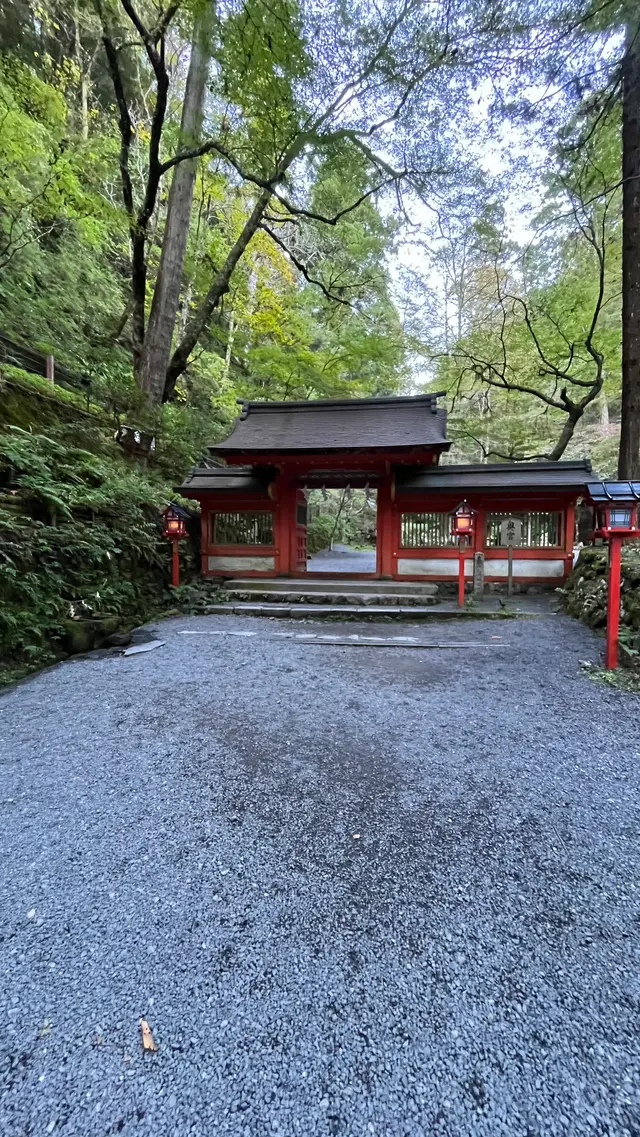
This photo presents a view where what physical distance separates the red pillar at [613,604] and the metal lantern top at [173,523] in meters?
5.22

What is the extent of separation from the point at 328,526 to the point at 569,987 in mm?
16600

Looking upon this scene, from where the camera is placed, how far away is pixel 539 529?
7.74m

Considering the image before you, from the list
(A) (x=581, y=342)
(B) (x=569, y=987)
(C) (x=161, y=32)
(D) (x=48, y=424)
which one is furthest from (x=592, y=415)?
(B) (x=569, y=987)

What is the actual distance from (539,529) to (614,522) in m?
4.36

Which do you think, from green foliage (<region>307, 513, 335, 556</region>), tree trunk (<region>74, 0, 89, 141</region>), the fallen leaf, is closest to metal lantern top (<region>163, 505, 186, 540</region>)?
the fallen leaf

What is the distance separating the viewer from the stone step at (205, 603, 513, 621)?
20.1ft

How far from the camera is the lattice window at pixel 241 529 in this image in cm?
819

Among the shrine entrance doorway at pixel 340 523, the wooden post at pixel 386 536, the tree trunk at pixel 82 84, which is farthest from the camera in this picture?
the shrine entrance doorway at pixel 340 523

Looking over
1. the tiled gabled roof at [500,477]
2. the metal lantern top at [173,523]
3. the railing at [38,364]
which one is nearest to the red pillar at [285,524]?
the tiled gabled roof at [500,477]

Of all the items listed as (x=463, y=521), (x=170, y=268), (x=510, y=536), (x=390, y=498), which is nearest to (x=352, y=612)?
(x=463, y=521)

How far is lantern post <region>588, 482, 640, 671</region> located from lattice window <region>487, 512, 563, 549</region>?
4.03 metres

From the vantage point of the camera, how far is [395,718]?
2920 mm

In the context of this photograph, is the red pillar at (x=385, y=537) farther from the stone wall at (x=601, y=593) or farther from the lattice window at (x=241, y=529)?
the stone wall at (x=601, y=593)

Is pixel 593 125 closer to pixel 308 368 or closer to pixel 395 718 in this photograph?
pixel 308 368
